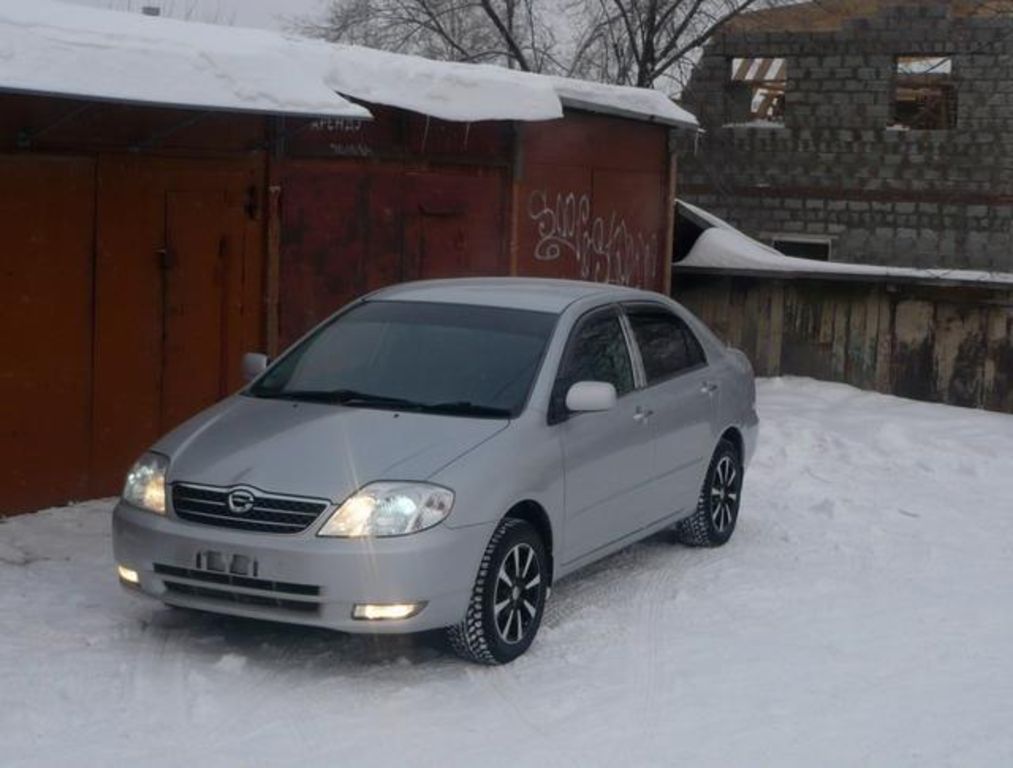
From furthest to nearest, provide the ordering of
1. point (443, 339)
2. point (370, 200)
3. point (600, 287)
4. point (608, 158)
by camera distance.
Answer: point (608, 158)
point (370, 200)
point (600, 287)
point (443, 339)

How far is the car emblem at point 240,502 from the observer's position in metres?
6.46

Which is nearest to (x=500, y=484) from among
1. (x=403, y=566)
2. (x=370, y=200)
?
(x=403, y=566)

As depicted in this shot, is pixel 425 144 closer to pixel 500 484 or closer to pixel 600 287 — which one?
pixel 600 287

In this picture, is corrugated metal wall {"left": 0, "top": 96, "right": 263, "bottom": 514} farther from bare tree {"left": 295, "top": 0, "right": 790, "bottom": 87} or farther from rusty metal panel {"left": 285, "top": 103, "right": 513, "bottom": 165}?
bare tree {"left": 295, "top": 0, "right": 790, "bottom": 87}

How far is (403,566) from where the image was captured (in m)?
6.29

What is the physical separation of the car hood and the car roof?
1107mm

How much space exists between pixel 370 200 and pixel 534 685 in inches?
235

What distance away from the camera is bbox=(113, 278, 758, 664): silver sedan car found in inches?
250

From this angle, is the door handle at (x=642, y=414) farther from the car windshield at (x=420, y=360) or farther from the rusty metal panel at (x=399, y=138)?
the rusty metal panel at (x=399, y=138)

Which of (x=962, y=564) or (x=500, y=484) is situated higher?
(x=500, y=484)

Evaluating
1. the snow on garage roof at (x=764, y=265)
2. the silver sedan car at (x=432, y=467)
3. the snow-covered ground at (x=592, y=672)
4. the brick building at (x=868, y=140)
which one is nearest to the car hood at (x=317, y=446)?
the silver sedan car at (x=432, y=467)

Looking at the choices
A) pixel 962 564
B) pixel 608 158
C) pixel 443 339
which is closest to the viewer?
pixel 443 339

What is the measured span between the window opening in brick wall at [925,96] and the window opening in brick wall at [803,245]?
2.05 meters

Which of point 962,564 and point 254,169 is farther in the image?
point 254,169
